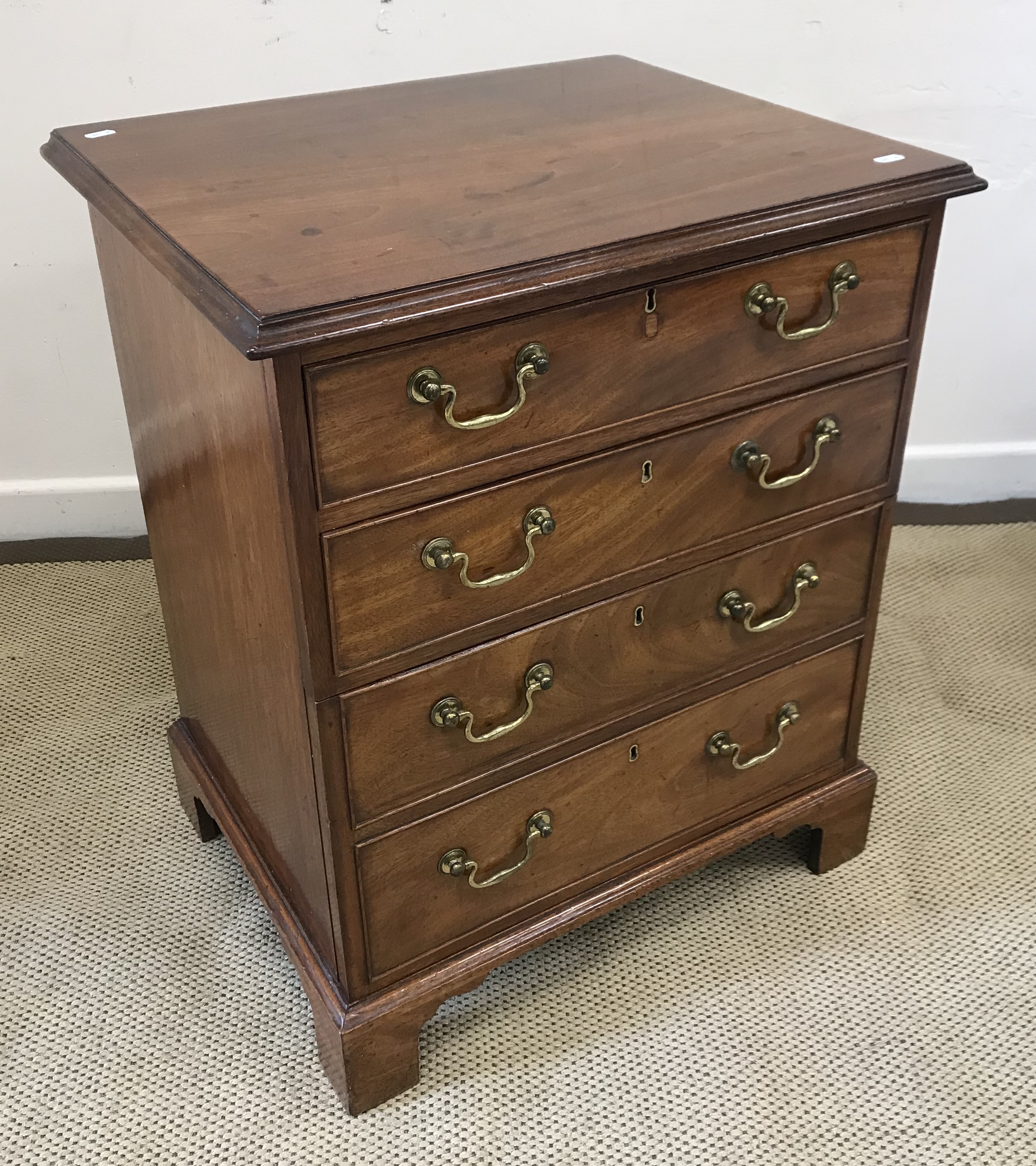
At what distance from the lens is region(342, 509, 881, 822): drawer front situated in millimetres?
1109

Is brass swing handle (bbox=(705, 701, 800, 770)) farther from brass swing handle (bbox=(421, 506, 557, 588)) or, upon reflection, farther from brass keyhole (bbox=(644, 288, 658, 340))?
brass keyhole (bbox=(644, 288, 658, 340))

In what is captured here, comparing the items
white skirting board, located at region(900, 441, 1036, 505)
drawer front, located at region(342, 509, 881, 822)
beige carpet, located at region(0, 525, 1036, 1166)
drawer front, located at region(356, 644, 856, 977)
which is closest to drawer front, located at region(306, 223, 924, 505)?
drawer front, located at region(342, 509, 881, 822)

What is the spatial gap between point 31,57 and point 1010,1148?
175cm

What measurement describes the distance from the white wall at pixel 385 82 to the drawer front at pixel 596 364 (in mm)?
797

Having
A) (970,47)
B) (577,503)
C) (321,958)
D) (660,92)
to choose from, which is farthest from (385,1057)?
(970,47)

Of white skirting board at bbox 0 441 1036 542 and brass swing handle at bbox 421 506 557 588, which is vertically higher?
brass swing handle at bbox 421 506 557 588

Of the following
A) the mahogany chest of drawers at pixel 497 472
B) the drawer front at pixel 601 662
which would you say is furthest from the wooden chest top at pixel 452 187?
the drawer front at pixel 601 662

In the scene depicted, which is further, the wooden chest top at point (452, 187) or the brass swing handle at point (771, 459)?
the brass swing handle at point (771, 459)

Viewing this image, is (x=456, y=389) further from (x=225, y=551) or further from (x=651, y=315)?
(x=225, y=551)

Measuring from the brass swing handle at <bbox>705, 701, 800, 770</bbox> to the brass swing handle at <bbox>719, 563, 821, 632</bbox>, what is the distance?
0.12 meters

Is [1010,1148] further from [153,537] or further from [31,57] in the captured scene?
[31,57]

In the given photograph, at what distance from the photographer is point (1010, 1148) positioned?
4.05 feet

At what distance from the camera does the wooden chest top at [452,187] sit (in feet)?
3.05

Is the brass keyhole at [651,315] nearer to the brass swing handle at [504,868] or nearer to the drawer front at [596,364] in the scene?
the drawer front at [596,364]
